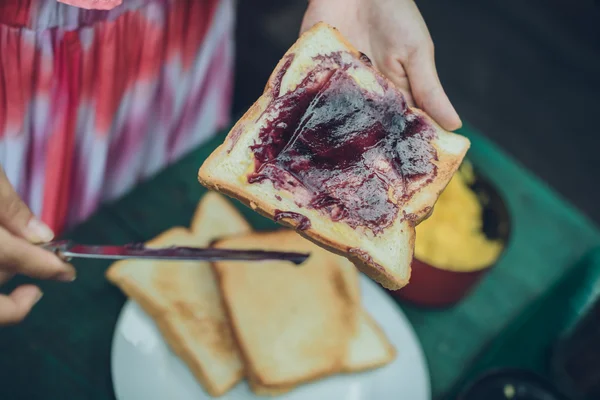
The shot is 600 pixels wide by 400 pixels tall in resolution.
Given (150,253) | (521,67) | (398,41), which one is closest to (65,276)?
(150,253)

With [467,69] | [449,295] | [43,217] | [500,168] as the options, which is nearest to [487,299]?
[449,295]

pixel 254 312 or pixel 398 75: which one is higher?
pixel 398 75

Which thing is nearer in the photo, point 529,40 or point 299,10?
point 299,10

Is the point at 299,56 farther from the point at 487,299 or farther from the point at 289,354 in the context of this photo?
the point at 487,299

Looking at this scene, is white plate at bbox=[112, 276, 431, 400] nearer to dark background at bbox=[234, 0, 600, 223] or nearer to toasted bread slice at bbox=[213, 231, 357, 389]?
toasted bread slice at bbox=[213, 231, 357, 389]

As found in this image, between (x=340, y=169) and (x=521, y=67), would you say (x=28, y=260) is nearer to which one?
(x=340, y=169)

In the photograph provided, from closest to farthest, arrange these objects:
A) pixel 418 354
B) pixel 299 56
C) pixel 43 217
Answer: pixel 299 56, pixel 418 354, pixel 43 217

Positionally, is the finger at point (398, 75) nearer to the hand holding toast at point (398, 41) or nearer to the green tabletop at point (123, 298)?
the hand holding toast at point (398, 41)
